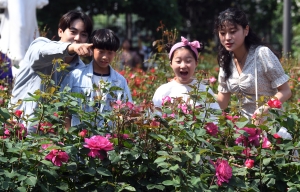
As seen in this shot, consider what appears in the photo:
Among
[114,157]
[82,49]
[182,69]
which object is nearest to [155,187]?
[114,157]

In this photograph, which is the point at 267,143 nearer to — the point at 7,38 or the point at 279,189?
the point at 279,189

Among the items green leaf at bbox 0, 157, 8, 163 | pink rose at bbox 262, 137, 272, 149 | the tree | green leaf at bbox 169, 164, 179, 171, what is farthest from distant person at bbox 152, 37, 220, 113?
the tree

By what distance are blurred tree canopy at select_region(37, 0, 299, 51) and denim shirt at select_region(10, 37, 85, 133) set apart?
8713 mm

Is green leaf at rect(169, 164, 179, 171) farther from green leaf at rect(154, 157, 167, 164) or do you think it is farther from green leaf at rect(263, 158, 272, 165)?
green leaf at rect(263, 158, 272, 165)

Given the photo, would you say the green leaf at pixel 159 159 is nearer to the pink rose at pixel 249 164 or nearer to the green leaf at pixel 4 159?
the pink rose at pixel 249 164

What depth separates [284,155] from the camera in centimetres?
328

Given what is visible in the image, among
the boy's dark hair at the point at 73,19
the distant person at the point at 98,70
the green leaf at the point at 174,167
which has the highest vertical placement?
the boy's dark hair at the point at 73,19

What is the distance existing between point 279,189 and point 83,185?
0.91 m

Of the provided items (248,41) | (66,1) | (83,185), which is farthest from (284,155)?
(66,1)

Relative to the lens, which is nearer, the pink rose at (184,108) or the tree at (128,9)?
the pink rose at (184,108)

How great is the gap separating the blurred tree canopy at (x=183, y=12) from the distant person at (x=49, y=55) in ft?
27.7

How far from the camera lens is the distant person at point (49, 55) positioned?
372cm

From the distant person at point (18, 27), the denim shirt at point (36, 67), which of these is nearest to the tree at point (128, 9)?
the distant person at point (18, 27)

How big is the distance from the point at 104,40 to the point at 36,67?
1.49 ft
